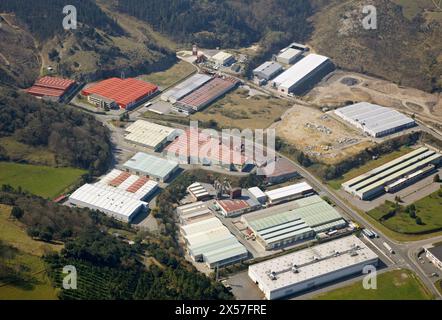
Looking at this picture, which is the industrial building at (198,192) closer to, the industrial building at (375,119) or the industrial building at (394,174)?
the industrial building at (394,174)

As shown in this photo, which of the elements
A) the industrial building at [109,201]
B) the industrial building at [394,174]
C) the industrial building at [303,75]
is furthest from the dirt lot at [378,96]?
the industrial building at [109,201]

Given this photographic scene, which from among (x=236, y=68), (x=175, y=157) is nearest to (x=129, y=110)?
(x=175, y=157)

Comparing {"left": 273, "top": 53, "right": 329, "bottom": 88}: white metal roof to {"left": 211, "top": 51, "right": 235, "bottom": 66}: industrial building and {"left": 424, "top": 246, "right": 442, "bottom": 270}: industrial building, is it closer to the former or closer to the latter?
{"left": 211, "top": 51, "right": 235, "bottom": 66}: industrial building

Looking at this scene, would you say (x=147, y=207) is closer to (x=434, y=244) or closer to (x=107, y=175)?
(x=107, y=175)

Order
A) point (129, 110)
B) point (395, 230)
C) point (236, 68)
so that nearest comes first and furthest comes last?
point (395, 230) < point (129, 110) < point (236, 68)

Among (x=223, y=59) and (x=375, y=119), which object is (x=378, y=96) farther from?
(x=223, y=59)
